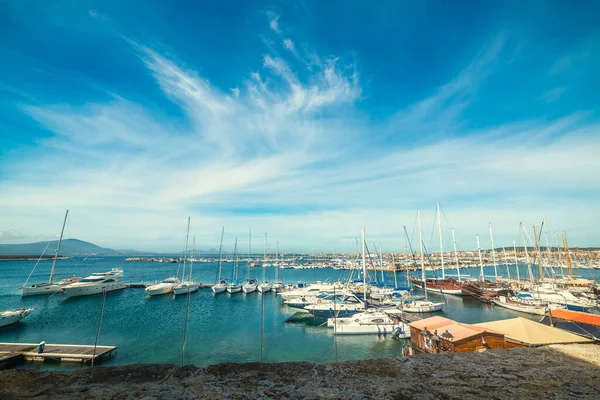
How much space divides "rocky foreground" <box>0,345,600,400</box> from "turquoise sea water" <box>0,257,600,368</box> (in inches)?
660

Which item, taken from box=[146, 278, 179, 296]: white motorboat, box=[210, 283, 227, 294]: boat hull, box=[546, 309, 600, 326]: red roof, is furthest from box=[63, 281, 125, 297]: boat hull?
box=[546, 309, 600, 326]: red roof

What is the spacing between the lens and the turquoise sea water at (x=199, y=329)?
64.2 ft

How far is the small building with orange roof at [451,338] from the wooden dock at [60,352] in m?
19.1

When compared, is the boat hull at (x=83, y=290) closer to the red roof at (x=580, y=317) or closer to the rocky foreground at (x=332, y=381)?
the rocky foreground at (x=332, y=381)

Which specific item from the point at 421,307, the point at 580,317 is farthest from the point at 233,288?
the point at 580,317

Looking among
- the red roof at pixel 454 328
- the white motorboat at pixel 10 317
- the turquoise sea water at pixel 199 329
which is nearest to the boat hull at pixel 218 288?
the turquoise sea water at pixel 199 329

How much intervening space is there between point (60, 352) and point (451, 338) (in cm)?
2334

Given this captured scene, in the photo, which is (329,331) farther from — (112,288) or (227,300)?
(112,288)

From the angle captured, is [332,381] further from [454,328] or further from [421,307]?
[421,307]

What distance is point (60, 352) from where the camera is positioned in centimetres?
1777

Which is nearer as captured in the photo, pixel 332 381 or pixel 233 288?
pixel 332 381

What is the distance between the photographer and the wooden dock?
17.3 metres

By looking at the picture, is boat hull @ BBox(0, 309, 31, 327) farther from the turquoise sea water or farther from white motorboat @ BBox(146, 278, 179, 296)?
white motorboat @ BBox(146, 278, 179, 296)

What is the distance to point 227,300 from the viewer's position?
41500 mm
